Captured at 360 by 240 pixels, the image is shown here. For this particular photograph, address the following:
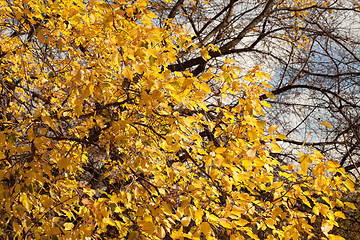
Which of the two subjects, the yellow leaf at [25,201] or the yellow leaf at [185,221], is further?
the yellow leaf at [25,201]

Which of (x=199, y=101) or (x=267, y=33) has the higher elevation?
(x=267, y=33)

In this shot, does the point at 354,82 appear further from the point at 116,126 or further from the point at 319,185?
the point at 116,126

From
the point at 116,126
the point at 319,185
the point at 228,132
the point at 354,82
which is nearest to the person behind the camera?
the point at 319,185

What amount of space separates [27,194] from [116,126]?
0.75 m

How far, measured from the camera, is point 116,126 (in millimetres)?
2006

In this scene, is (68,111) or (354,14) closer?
(68,111)

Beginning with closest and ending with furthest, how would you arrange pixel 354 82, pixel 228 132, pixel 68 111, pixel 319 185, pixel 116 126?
pixel 319 185, pixel 116 126, pixel 228 132, pixel 68 111, pixel 354 82

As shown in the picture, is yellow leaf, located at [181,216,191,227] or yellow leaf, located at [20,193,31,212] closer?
yellow leaf, located at [181,216,191,227]

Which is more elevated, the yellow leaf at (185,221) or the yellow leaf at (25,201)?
the yellow leaf at (185,221)

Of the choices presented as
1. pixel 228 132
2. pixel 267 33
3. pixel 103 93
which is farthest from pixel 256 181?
pixel 267 33

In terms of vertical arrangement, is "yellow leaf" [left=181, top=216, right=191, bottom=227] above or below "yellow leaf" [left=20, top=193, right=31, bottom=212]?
above

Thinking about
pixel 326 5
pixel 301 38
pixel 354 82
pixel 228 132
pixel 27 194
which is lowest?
pixel 27 194

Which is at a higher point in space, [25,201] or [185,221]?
[185,221]

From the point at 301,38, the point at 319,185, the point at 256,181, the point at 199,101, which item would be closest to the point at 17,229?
the point at 199,101
